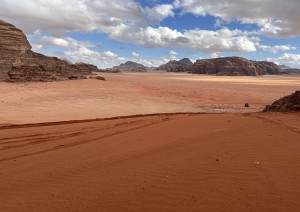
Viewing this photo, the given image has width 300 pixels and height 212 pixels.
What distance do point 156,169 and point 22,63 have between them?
30.9 meters

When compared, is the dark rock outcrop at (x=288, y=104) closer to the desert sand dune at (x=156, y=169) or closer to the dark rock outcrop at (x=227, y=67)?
the desert sand dune at (x=156, y=169)

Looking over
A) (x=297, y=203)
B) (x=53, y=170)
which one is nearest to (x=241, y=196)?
(x=297, y=203)

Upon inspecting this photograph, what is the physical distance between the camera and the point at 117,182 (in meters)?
4.95

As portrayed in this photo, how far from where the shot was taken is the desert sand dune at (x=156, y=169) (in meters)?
4.16

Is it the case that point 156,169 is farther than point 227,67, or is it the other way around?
point 227,67

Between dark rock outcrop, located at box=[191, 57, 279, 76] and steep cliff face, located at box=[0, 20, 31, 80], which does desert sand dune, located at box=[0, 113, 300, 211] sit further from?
dark rock outcrop, located at box=[191, 57, 279, 76]

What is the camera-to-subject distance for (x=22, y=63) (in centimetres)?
3303

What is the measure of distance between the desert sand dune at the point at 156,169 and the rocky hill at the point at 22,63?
23.6 meters

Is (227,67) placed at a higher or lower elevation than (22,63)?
higher

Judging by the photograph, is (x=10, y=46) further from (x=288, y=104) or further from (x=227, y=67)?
(x=227, y=67)

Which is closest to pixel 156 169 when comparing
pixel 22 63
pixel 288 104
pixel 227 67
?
pixel 288 104

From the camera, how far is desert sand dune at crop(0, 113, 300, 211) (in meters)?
4.16

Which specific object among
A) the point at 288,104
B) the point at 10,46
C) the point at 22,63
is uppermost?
the point at 10,46

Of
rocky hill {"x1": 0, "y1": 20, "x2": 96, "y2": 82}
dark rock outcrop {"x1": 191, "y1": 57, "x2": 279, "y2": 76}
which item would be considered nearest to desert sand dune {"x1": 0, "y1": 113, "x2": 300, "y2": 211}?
rocky hill {"x1": 0, "y1": 20, "x2": 96, "y2": 82}
